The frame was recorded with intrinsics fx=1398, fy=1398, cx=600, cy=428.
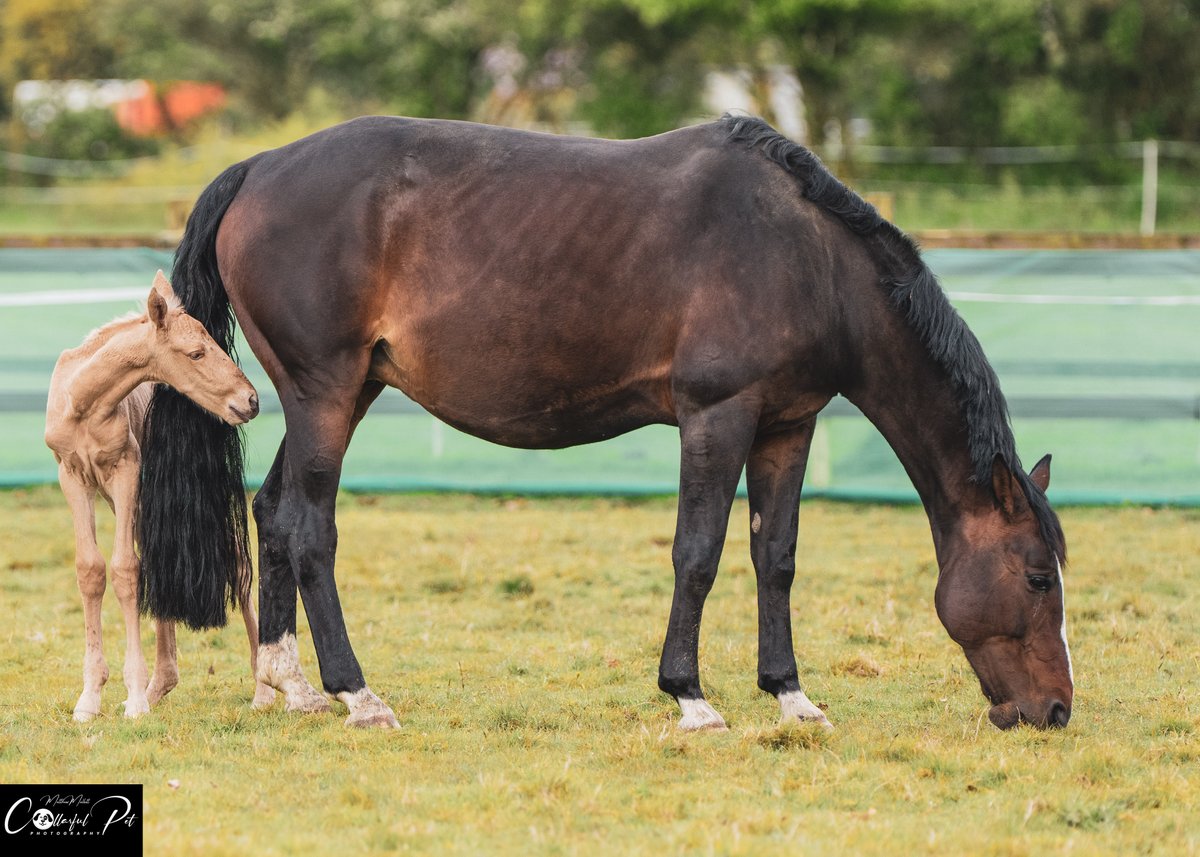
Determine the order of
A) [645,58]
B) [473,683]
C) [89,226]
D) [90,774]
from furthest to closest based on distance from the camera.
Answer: [645,58] → [89,226] → [473,683] → [90,774]

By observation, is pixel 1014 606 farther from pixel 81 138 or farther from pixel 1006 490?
pixel 81 138

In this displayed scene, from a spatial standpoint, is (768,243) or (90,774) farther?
(768,243)

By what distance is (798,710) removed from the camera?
17.4 ft

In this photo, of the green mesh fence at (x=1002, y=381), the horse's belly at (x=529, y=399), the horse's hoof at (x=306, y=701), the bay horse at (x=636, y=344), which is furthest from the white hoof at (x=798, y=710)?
the green mesh fence at (x=1002, y=381)

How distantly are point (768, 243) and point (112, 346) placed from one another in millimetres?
2558

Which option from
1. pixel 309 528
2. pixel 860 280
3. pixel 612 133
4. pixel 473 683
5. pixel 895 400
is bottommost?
pixel 473 683

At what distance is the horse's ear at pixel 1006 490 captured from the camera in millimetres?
5098

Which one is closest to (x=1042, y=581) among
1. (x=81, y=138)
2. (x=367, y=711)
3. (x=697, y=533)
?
(x=697, y=533)

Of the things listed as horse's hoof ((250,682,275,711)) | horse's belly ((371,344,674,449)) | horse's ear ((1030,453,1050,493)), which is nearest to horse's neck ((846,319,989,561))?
horse's ear ((1030,453,1050,493))

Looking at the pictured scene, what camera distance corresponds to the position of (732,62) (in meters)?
30.5

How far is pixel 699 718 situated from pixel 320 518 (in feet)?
5.37

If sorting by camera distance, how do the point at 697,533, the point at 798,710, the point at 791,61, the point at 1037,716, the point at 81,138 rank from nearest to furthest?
1. the point at 1037,716
2. the point at 697,533
3. the point at 798,710
4. the point at 791,61
5. the point at 81,138

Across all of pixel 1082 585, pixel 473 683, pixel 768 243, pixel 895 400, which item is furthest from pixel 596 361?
pixel 1082 585

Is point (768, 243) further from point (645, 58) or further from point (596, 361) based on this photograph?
point (645, 58)
